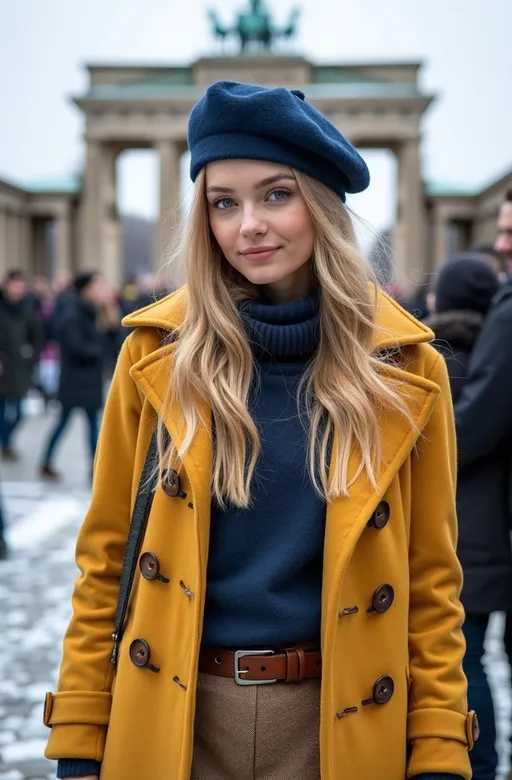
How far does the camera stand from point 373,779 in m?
1.88

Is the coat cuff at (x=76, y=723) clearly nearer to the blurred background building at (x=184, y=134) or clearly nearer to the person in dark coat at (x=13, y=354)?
the person in dark coat at (x=13, y=354)

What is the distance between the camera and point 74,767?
1.93 meters

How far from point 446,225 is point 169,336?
146 feet

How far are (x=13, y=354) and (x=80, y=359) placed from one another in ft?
6.44

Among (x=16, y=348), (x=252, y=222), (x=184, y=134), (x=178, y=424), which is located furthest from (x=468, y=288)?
(x=184, y=134)

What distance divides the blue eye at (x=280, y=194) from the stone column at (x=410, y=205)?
41.1 m

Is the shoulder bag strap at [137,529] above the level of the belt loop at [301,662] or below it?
above

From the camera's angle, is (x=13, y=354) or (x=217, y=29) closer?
(x=13, y=354)

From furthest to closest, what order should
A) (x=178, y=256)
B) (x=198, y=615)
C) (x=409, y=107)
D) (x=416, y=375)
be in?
(x=409, y=107), (x=178, y=256), (x=416, y=375), (x=198, y=615)

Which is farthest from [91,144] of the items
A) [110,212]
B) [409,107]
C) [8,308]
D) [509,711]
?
[509,711]

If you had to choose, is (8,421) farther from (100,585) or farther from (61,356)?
(100,585)

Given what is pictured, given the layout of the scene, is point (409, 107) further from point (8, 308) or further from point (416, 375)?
point (416, 375)

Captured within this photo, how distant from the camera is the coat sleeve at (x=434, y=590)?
1965 mm

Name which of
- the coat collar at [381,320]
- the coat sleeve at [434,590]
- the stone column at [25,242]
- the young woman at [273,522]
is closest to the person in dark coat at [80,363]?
the coat collar at [381,320]
